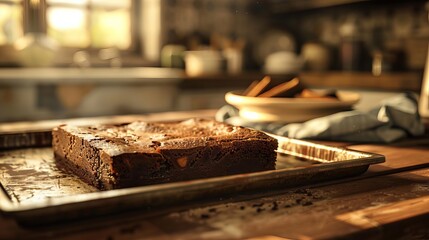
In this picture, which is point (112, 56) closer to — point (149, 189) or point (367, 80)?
point (367, 80)

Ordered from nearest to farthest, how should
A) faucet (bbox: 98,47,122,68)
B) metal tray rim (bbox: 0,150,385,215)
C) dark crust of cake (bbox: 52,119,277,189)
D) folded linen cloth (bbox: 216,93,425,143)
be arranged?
1. metal tray rim (bbox: 0,150,385,215)
2. dark crust of cake (bbox: 52,119,277,189)
3. folded linen cloth (bbox: 216,93,425,143)
4. faucet (bbox: 98,47,122,68)

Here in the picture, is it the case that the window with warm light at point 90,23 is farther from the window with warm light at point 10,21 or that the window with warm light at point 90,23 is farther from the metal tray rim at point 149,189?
the metal tray rim at point 149,189

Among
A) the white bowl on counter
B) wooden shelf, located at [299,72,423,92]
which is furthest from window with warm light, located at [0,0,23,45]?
the white bowl on counter

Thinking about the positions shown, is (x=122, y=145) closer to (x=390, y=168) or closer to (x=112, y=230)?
(x=112, y=230)

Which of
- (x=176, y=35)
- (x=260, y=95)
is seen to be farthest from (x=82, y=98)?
(x=260, y=95)

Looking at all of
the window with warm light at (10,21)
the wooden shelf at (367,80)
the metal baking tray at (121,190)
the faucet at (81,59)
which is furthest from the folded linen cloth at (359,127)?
the window with warm light at (10,21)

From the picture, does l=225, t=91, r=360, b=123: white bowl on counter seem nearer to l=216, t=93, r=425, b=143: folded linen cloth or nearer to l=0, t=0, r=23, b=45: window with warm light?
l=216, t=93, r=425, b=143: folded linen cloth
